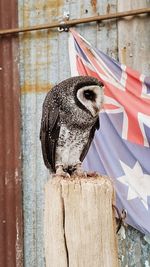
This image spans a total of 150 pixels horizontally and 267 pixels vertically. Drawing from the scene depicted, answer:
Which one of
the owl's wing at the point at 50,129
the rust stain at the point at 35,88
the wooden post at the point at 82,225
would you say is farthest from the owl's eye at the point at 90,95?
the rust stain at the point at 35,88

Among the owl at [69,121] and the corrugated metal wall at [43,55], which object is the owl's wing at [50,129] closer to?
the owl at [69,121]

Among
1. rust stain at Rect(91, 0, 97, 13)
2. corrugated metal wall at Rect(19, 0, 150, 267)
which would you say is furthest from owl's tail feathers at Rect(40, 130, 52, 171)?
rust stain at Rect(91, 0, 97, 13)

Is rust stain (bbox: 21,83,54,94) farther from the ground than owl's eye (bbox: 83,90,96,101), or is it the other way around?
owl's eye (bbox: 83,90,96,101)

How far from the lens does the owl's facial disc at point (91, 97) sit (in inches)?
99.0

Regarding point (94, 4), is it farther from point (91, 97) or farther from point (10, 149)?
point (91, 97)

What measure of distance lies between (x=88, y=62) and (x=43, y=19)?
0.59m

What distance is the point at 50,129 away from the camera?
2934 millimetres

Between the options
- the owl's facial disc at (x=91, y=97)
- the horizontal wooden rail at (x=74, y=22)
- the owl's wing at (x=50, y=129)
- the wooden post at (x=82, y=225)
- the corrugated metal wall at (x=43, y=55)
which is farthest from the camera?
the corrugated metal wall at (x=43, y=55)

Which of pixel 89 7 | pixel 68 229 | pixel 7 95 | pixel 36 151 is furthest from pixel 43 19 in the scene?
pixel 68 229

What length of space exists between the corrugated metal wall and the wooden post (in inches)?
87.6

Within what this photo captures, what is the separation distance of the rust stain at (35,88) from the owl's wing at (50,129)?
1.35 metres

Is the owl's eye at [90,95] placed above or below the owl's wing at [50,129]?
above

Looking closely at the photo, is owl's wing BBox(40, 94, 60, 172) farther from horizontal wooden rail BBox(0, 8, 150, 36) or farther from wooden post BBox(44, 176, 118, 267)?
horizontal wooden rail BBox(0, 8, 150, 36)

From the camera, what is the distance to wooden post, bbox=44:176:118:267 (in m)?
1.98
